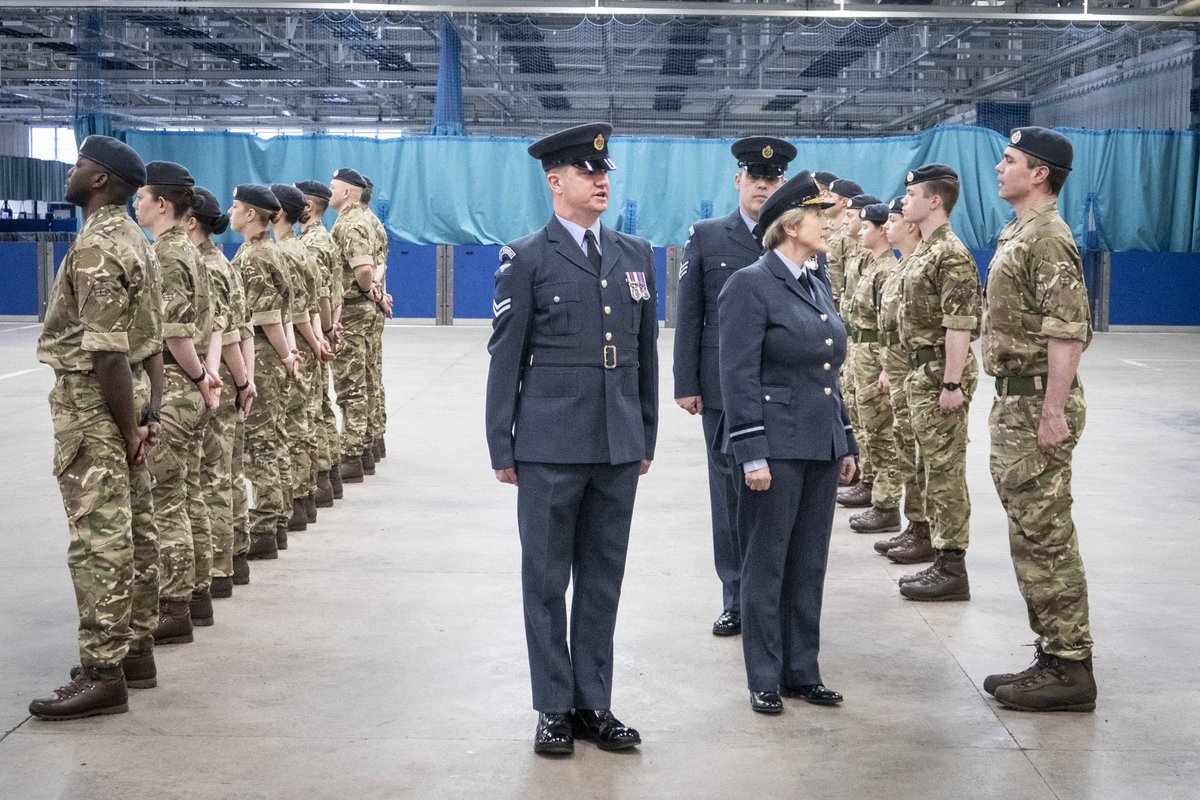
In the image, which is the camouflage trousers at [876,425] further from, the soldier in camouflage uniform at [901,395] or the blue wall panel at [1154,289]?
the blue wall panel at [1154,289]

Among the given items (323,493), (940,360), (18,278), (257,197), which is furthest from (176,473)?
(18,278)

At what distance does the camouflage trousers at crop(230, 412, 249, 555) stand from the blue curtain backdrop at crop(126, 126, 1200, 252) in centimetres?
1260

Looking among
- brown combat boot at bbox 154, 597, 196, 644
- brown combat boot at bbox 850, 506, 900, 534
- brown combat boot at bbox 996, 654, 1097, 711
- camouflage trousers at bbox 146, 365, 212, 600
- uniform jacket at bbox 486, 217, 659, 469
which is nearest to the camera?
uniform jacket at bbox 486, 217, 659, 469

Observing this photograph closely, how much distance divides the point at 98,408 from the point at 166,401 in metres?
0.74

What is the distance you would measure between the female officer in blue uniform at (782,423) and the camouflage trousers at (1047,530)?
577 mm

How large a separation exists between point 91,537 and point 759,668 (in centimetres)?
211

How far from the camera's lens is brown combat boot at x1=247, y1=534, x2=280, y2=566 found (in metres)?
6.23

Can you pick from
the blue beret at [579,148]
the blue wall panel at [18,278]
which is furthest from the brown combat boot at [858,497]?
the blue wall panel at [18,278]

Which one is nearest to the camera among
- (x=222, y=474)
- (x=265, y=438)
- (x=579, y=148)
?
(x=579, y=148)

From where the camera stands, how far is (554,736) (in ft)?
12.8

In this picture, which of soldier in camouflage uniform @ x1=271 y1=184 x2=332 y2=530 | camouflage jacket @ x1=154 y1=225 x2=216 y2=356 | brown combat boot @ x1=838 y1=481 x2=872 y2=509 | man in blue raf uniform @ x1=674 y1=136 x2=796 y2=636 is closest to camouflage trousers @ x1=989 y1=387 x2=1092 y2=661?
man in blue raf uniform @ x1=674 y1=136 x2=796 y2=636

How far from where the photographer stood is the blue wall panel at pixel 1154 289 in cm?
1911

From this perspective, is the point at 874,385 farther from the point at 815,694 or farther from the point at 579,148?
the point at 579,148

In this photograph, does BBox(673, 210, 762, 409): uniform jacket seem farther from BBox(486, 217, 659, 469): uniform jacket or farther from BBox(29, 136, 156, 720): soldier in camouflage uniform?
BBox(29, 136, 156, 720): soldier in camouflage uniform
